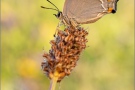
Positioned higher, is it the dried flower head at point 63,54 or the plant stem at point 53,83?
the dried flower head at point 63,54

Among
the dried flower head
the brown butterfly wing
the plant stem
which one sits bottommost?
the plant stem

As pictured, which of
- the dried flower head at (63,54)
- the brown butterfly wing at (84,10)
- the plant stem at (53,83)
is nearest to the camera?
the plant stem at (53,83)

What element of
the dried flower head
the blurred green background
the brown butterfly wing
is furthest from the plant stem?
the blurred green background

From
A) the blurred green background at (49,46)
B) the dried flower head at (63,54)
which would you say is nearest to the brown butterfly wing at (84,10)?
the dried flower head at (63,54)

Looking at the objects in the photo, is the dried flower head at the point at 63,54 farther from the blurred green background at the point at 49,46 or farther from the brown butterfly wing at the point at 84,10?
the blurred green background at the point at 49,46

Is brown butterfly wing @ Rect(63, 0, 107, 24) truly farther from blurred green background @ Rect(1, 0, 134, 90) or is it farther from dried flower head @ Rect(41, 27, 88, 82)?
blurred green background @ Rect(1, 0, 134, 90)

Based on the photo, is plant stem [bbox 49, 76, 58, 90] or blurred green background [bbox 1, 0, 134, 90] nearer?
plant stem [bbox 49, 76, 58, 90]
